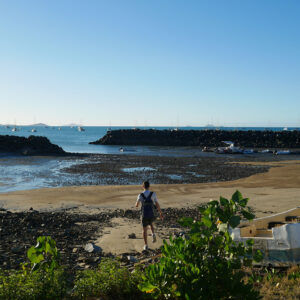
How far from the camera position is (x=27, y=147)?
5131 cm

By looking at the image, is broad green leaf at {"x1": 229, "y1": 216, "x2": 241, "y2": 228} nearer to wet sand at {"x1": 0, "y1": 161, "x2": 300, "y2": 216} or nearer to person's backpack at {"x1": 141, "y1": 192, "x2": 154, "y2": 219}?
person's backpack at {"x1": 141, "y1": 192, "x2": 154, "y2": 219}

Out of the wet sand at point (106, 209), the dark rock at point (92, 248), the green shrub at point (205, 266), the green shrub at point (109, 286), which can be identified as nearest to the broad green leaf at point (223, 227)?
the green shrub at point (205, 266)

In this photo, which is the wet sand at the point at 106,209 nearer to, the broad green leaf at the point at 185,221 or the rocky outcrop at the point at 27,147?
the broad green leaf at the point at 185,221

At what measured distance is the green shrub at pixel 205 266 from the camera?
4.43 m

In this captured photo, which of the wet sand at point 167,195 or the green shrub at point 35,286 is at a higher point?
the green shrub at point 35,286

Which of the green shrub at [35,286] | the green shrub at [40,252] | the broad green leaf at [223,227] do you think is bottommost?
the green shrub at [35,286]

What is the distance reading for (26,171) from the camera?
103 feet

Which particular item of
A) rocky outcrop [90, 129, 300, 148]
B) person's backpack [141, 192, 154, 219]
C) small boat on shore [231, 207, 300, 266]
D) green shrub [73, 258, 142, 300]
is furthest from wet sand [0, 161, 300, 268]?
rocky outcrop [90, 129, 300, 148]

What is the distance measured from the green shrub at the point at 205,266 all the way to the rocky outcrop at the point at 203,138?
2633 inches

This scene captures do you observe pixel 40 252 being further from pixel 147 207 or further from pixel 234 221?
pixel 147 207

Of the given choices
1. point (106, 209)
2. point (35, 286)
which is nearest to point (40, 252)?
point (35, 286)

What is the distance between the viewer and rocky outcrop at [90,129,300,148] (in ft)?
233

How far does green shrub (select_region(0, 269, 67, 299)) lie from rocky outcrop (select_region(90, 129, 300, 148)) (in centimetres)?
6752

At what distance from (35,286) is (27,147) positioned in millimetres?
49851
